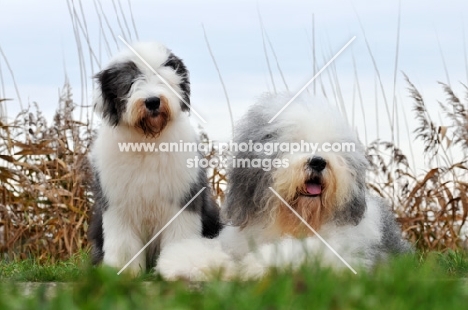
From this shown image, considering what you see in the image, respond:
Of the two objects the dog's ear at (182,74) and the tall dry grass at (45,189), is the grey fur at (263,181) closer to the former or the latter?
the dog's ear at (182,74)

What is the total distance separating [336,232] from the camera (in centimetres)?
509

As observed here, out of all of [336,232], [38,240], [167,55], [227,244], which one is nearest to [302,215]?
[336,232]

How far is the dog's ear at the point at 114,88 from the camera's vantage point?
535 cm

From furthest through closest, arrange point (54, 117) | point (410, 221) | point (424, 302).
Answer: point (54, 117)
point (410, 221)
point (424, 302)

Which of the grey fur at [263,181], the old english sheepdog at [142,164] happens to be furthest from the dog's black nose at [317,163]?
the old english sheepdog at [142,164]

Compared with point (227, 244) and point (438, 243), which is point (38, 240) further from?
point (438, 243)

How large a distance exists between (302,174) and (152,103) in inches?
44.0

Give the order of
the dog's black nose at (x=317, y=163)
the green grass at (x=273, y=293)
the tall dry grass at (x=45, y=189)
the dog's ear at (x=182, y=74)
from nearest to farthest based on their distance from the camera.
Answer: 1. the green grass at (x=273, y=293)
2. the dog's black nose at (x=317, y=163)
3. the dog's ear at (x=182, y=74)
4. the tall dry grass at (x=45, y=189)

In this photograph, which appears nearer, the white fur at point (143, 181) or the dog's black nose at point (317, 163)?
the dog's black nose at point (317, 163)

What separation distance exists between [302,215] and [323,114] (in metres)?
0.67

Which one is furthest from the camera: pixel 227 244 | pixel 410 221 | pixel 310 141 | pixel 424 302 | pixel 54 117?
pixel 54 117

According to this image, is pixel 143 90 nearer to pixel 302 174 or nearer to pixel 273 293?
pixel 302 174

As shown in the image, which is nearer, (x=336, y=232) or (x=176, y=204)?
(x=336, y=232)

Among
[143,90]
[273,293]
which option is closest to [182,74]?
[143,90]
